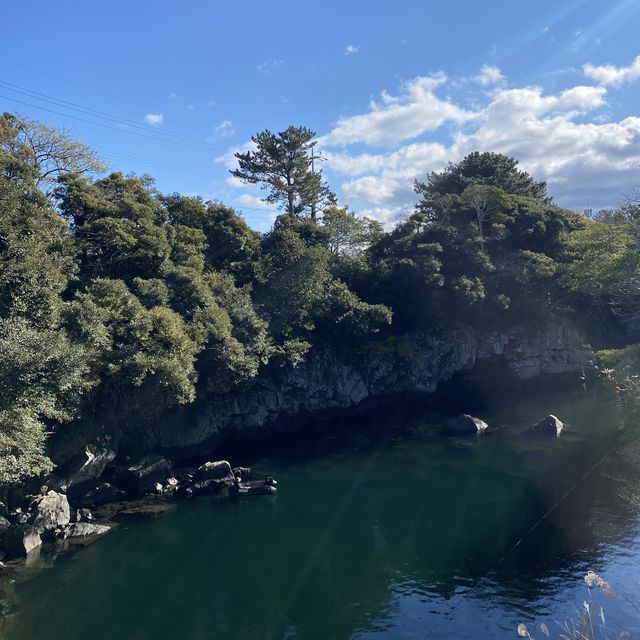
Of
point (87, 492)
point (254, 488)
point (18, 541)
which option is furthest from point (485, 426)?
point (18, 541)

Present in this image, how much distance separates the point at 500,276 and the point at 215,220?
27.1 meters

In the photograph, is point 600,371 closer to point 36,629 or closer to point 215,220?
point 215,220

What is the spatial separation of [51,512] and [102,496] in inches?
151

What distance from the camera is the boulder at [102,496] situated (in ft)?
86.1

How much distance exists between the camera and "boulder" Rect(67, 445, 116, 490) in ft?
84.8

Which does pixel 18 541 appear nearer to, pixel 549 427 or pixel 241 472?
pixel 241 472

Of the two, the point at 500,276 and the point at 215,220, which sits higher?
the point at 215,220

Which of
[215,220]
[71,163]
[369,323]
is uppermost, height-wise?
[71,163]

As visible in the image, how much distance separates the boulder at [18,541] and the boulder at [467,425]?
27.4 meters

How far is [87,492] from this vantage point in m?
26.7

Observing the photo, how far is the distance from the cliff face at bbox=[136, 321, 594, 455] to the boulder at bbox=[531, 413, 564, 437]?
40.0ft

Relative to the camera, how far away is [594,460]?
28.2 meters

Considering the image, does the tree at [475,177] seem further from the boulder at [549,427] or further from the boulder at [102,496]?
the boulder at [102,496]

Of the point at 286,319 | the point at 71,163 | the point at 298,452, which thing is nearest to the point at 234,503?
the point at 298,452
